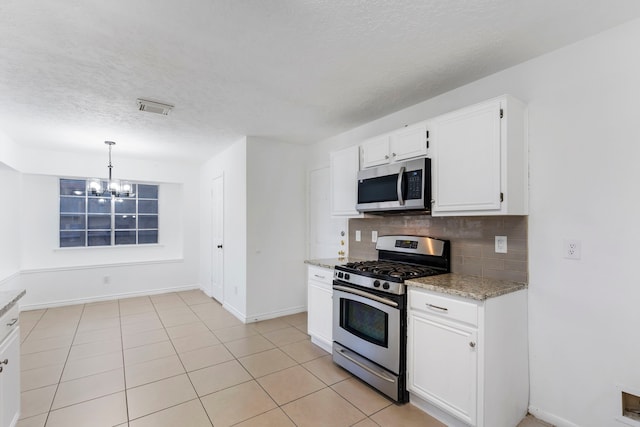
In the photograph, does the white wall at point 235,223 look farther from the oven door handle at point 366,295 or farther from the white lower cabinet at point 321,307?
the oven door handle at point 366,295

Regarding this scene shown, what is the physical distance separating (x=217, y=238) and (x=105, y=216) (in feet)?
7.41

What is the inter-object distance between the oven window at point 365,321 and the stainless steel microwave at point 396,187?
0.91 meters

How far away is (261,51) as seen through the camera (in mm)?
2092

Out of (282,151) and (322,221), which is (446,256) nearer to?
(322,221)

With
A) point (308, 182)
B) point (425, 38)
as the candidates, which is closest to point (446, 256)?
point (425, 38)

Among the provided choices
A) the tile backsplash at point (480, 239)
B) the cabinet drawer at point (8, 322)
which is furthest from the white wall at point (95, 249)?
the tile backsplash at point (480, 239)

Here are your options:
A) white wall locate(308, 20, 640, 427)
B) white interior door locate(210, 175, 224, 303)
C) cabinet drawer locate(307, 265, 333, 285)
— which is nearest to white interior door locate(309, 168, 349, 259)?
cabinet drawer locate(307, 265, 333, 285)

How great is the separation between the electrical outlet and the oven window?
1.28m

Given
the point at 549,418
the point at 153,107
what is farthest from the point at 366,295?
the point at 153,107

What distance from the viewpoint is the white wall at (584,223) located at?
1.79 meters

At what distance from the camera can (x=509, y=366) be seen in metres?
2.01

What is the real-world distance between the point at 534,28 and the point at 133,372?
13.5 ft

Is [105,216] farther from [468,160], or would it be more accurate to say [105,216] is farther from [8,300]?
[468,160]

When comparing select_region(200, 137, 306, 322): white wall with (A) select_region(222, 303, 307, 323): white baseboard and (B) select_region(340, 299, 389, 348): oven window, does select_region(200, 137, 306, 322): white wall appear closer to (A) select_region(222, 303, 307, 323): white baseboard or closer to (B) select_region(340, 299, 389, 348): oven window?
(A) select_region(222, 303, 307, 323): white baseboard
